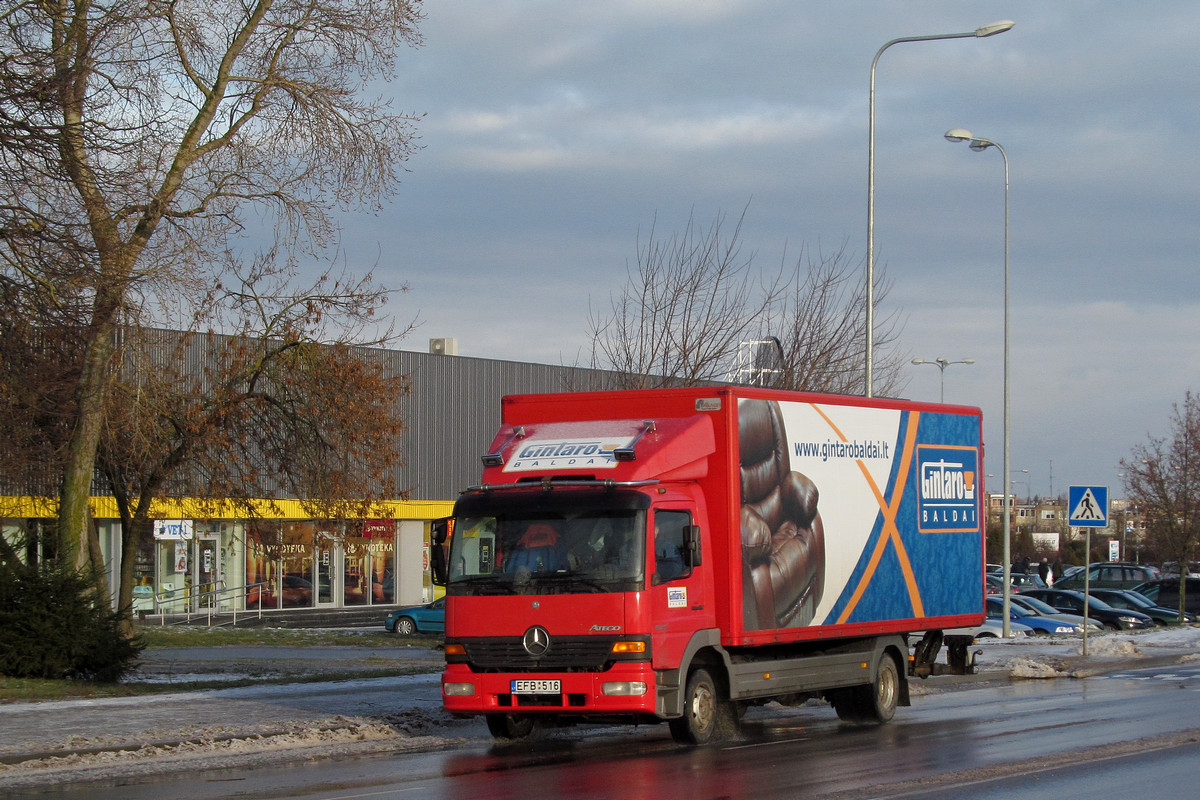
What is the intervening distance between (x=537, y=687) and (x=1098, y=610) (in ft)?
96.8

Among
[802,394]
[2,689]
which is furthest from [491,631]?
[2,689]

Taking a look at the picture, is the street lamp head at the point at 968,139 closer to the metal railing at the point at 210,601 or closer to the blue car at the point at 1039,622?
the blue car at the point at 1039,622

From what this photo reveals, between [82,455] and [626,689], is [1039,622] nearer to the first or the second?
[82,455]

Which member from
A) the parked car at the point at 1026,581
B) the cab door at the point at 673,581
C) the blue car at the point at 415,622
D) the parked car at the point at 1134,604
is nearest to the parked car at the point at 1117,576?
the parked car at the point at 1026,581

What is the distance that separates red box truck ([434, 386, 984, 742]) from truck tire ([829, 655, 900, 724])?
3cm

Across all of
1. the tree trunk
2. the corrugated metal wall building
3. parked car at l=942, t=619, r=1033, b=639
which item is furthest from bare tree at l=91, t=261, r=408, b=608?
the corrugated metal wall building

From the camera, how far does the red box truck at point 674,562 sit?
12.8 m

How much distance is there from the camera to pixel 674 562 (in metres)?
13.0

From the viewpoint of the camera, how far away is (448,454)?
173 feet

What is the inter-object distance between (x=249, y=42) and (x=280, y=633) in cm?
1688

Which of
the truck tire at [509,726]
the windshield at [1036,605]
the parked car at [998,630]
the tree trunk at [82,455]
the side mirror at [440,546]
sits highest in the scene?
the tree trunk at [82,455]

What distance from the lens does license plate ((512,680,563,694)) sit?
12.7 metres

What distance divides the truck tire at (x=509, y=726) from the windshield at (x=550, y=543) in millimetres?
1616

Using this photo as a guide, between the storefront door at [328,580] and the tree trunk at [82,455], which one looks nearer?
the tree trunk at [82,455]
